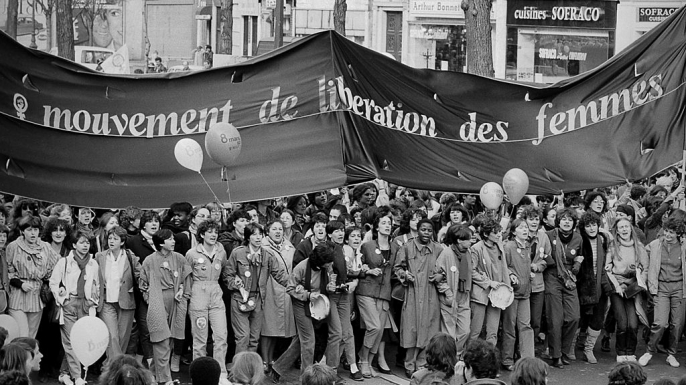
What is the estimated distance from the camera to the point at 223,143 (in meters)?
12.1

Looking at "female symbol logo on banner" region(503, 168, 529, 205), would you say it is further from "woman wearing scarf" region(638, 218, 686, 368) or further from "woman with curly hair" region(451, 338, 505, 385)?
"woman with curly hair" region(451, 338, 505, 385)

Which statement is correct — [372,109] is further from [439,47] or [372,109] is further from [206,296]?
[439,47]

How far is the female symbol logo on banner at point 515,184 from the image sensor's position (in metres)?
13.4

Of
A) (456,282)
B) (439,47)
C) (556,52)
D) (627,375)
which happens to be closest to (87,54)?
(439,47)

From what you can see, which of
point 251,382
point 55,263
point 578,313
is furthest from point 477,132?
point 251,382

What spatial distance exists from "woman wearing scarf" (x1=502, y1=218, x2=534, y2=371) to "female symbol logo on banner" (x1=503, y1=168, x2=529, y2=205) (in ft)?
1.10

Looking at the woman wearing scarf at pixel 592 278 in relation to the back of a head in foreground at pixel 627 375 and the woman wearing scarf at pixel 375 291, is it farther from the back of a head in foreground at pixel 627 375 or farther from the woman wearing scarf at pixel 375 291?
the back of a head in foreground at pixel 627 375

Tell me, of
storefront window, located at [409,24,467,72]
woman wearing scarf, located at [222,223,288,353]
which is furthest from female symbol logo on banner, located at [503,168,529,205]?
storefront window, located at [409,24,467,72]

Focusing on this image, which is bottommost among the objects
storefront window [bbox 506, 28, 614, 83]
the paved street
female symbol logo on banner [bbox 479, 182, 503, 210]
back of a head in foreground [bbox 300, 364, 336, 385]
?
the paved street

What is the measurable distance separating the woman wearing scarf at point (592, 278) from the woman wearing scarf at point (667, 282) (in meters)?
0.56

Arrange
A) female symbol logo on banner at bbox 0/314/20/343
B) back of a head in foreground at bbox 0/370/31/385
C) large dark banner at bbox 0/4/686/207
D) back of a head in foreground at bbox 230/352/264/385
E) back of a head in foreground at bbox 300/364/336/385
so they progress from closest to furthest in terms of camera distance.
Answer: back of a head in foreground at bbox 0/370/31/385
back of a head in foreground at bbox 300/364/336/385
back of a head in foreground at bbox 230/352/264/385
female symbol logo on banner at bbox 0/314/20/343
large dark banner at bbox 0/4/686/207

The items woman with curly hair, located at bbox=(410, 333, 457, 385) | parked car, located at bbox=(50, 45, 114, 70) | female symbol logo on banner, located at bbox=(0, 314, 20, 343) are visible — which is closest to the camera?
woman with curly hair, located at bbox=(410, 333, 457, 385)

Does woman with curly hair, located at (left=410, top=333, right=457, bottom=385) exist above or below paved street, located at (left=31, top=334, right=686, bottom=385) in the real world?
above

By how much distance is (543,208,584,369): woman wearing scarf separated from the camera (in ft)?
44.8
